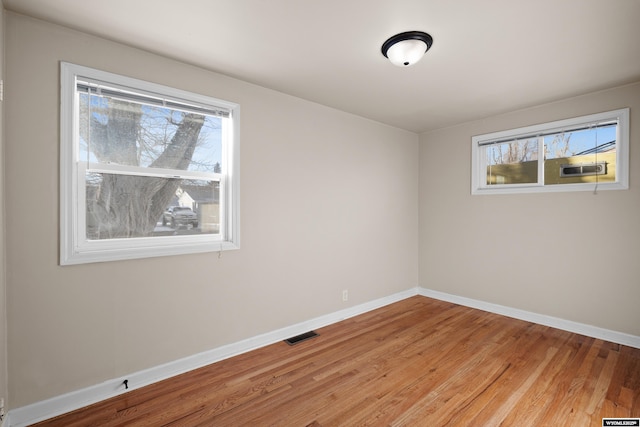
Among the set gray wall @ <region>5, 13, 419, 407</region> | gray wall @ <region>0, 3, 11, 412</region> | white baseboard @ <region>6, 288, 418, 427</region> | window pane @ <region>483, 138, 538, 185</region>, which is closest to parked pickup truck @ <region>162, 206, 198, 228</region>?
gray wall @ <region>5, 13, 419, 407</region>

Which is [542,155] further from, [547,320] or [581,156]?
[547,320]

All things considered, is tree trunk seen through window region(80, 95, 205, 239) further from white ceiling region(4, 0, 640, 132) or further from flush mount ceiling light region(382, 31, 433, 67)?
flush mount ceiling light region(382, 31, 433, 67)

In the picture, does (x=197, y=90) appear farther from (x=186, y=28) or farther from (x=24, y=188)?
(x=24, y=188)

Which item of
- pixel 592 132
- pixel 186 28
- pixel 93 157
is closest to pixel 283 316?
pixel 93 157

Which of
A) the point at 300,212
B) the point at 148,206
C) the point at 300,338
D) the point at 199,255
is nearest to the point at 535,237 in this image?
the point at 300,212

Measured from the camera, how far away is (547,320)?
3.38 meters

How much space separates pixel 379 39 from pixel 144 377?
3028 millimetres

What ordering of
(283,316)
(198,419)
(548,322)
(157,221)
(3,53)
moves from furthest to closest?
1. (548,322)
2. (283,316)
3. (157,221)
4. (198,419)
5. (3,53)

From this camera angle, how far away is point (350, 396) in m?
2.12

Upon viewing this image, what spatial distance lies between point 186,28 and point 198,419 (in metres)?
2.54

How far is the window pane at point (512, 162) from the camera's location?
3568mm

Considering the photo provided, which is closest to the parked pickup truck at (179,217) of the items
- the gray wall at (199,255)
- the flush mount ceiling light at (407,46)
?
the gray wall at (199,255)

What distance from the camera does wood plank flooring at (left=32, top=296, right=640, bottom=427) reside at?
1.91 meters

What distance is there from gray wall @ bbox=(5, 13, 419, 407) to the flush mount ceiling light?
4.16 ft
